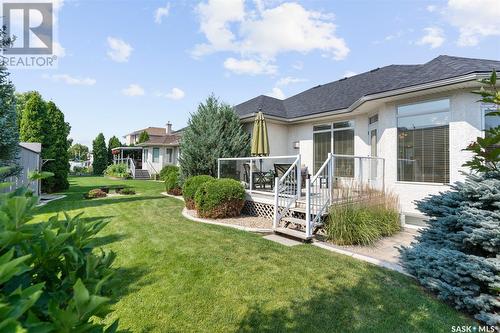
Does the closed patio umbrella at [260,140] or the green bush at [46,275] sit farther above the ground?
the closed patio umbrella at [260,140]

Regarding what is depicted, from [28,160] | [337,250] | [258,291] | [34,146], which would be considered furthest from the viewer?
[34,146]

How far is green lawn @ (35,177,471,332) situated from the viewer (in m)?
3.12

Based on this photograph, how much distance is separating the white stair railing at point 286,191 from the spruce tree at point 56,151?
1431 cm

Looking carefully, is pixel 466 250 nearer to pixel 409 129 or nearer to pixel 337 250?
pixel 337 250

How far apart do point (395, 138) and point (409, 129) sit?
0.49 m


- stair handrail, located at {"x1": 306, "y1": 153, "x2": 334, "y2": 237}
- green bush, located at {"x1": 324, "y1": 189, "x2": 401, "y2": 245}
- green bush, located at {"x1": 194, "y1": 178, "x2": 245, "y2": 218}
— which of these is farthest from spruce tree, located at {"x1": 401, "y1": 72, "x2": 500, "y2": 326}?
green bush, located at {"x1": 194, "y1": 178, "x2": 245, "y2": 218}

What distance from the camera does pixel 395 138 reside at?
328 inches

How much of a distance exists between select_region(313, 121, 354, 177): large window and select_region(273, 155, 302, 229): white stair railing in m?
3.24

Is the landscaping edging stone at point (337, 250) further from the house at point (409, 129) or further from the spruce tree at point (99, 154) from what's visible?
the spruce tree at point (99, 154)

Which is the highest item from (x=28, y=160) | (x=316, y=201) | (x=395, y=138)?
(x=395, y=138)

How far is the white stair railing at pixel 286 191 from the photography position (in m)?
7.28

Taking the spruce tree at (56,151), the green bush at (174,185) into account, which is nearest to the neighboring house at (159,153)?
the spruce tree at (56,151)

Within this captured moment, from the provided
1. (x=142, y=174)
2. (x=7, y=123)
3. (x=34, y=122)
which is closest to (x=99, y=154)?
(x=142, y=174)

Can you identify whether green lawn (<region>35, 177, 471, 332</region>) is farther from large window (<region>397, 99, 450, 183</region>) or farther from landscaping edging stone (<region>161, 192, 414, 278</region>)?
large window (<region>397, 99, 450, 183</region>)
